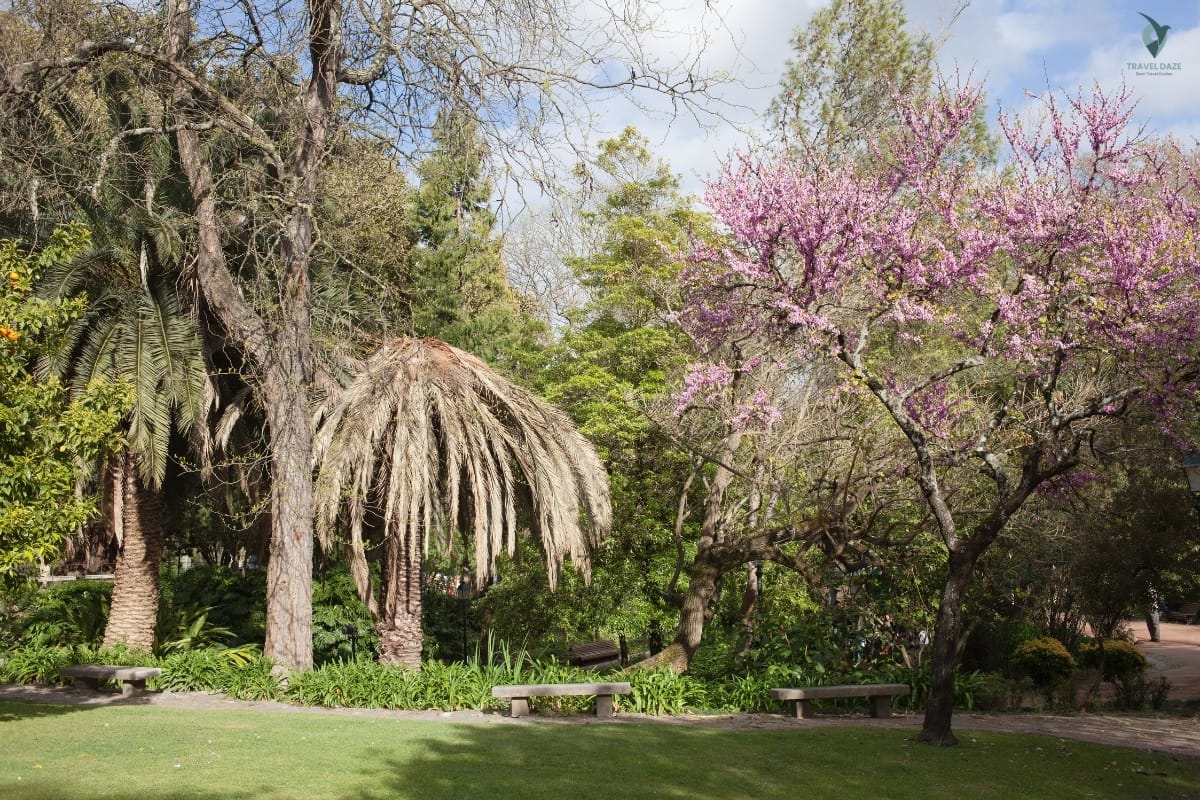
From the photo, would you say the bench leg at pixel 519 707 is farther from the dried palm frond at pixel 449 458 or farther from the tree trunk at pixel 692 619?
the tree trunk at pixel 692 619

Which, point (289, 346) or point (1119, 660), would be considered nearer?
point (289, 346)

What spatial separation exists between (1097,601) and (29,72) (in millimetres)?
15619

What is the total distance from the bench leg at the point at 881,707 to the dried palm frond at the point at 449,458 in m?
4.00

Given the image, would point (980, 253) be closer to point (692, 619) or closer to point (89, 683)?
point (692, 619)

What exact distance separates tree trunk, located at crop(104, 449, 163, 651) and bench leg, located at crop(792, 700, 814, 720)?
951 cm

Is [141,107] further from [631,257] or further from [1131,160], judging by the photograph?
[1131,160]

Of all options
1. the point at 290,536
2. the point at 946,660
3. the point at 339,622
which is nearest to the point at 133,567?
the point at 290,536

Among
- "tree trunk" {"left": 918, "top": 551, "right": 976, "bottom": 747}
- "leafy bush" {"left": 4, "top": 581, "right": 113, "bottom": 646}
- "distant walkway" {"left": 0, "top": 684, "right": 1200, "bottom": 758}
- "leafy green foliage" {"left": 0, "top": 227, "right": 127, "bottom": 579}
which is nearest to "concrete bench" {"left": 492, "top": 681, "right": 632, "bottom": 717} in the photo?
"distant walkway" {"left": 0, "top": 684, "right": 1200, "bottom": 758}

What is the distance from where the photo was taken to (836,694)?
12.2m

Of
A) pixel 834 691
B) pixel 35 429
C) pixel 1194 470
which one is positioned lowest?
pixel 834 691

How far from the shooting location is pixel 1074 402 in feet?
39.4

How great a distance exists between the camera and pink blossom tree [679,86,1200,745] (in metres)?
9.42

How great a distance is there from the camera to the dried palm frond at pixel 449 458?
12852 mm

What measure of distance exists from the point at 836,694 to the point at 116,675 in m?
8.79
